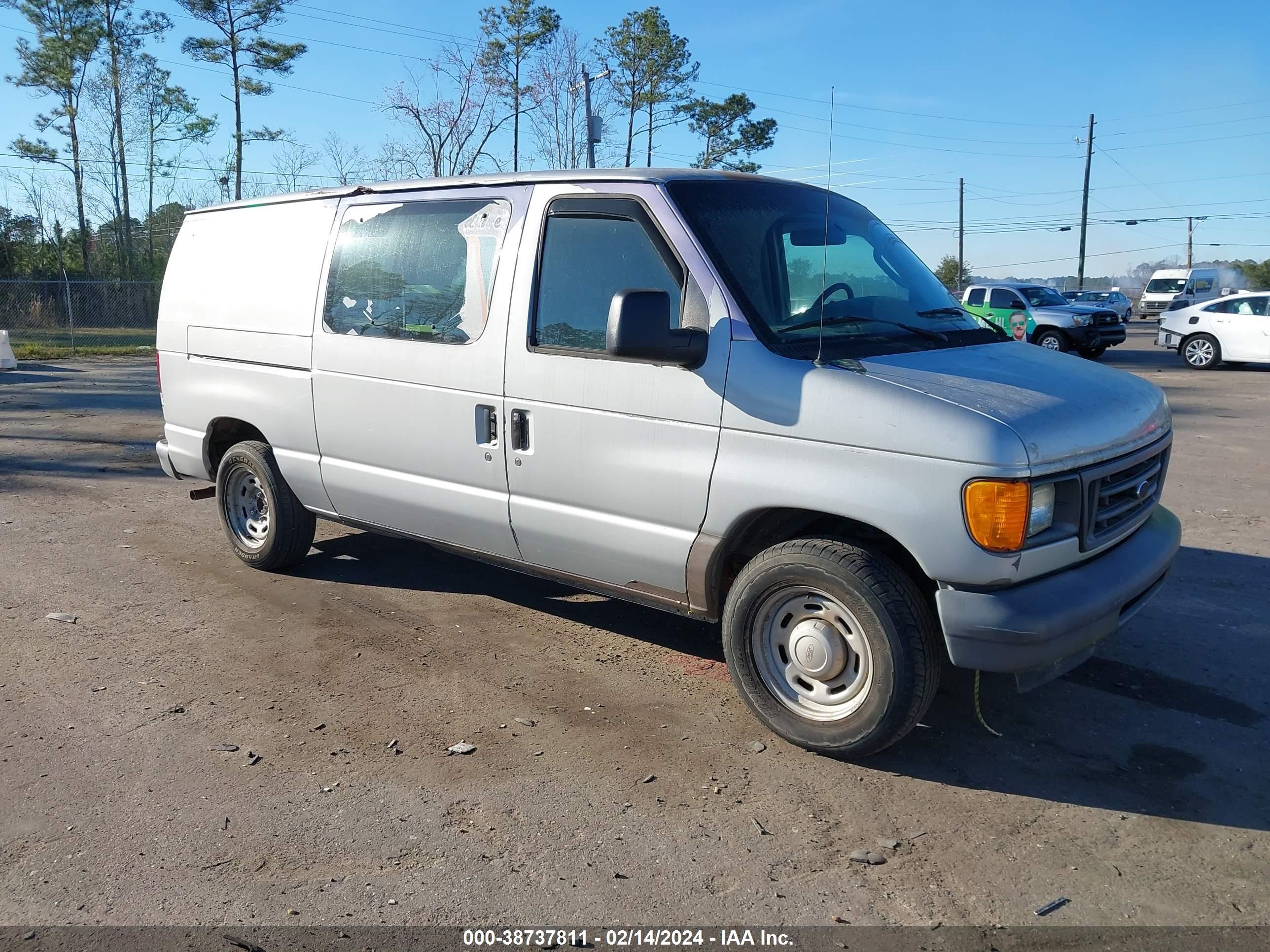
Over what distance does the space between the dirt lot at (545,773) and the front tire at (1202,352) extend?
16955 mm

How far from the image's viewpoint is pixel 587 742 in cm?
403

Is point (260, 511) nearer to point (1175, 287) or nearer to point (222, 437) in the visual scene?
point (222, 437)

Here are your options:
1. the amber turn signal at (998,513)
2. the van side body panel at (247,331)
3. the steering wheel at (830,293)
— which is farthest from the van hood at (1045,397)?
the van side body panel at (247,331)

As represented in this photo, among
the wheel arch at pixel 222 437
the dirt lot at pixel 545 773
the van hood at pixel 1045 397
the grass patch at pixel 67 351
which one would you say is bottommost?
the dirt lot at pixel 545 773

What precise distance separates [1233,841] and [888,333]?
2.23 m

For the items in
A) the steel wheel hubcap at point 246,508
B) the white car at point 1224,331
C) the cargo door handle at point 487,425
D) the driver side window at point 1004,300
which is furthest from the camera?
the driver side window at point 1004,300

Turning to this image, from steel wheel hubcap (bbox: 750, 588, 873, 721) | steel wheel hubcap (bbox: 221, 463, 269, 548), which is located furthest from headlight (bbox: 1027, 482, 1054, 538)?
steel wheel hubcap (bbox: 221, 463, 269, 548)

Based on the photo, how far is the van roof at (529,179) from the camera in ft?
14.4

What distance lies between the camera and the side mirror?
12.5ft

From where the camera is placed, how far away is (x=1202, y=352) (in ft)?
69.4

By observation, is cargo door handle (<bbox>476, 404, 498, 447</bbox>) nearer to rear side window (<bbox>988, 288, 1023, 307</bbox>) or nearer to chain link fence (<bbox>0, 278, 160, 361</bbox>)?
rear side window (<bbox>988, 288, 1023, 307</bbox>)

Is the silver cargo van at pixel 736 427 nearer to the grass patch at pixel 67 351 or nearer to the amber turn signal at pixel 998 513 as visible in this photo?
the amber turn signal at pixel 998 513

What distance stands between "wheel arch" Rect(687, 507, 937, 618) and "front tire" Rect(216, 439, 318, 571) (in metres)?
2.91

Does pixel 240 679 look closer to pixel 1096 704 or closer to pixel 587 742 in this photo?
pixel 587 742
